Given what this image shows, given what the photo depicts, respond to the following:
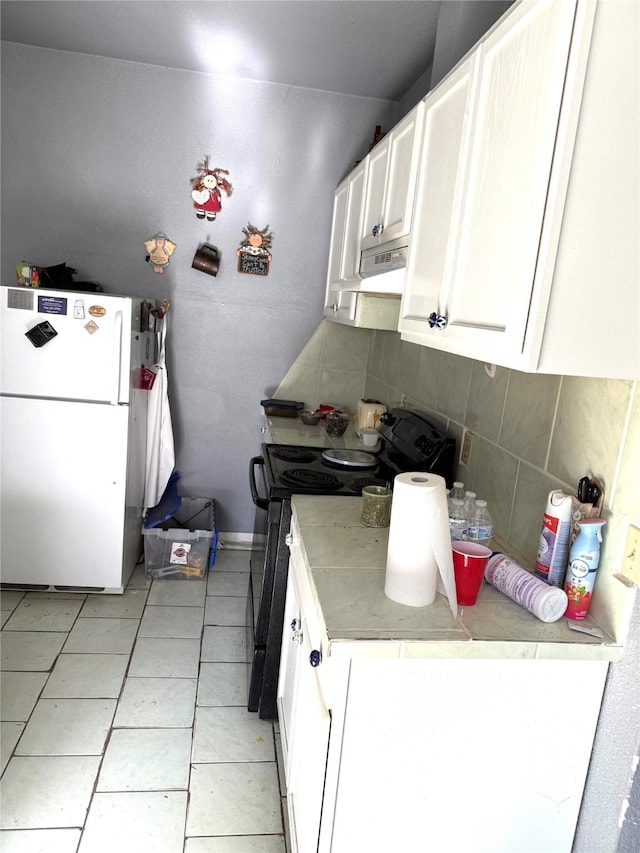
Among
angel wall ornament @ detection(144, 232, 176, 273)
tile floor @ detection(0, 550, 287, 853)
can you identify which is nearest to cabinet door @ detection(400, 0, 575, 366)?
tile floor @ detection(0, 550, 287, 853)

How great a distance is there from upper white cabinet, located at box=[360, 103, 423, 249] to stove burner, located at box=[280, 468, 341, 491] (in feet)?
2.82

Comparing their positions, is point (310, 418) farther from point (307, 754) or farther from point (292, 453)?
point (307, 754)

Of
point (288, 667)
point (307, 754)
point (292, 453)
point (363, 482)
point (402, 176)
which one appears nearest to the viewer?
point (307, 754)

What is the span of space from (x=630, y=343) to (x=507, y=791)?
3.13ft

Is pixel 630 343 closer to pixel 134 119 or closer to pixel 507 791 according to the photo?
pixel 507 791

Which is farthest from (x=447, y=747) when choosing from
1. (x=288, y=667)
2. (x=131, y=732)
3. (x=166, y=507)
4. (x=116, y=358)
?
(x=166, y=507)

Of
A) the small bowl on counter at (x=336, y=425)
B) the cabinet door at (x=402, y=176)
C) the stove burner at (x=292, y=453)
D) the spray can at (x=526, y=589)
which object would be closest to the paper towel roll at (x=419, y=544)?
the spray can at (x=526, y=589)

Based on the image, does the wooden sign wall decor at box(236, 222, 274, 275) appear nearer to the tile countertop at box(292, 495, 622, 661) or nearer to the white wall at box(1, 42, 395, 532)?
the white wall at box(1, 42, 395, 532)

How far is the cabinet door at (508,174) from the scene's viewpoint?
41.1 inches

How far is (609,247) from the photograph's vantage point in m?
1.06

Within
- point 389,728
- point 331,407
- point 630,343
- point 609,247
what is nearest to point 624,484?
point 630,343

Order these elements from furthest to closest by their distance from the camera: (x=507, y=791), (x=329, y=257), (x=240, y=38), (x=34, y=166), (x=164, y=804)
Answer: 1. (x=329, y=257)
2. (x=34, y=166)
3. (x=240, y=38)
4. (x=164, y=804)
5. (x=507, y=791)

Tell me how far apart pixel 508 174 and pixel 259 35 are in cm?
208

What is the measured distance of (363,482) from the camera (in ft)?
7.36
